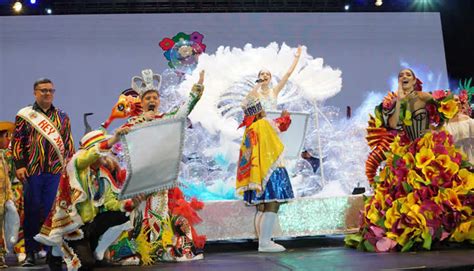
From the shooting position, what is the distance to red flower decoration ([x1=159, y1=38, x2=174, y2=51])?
754 cm

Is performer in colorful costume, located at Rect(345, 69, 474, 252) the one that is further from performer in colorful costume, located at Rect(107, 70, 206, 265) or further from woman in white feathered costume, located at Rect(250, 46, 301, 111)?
performer in colorful costume, located at Rect(107, 70, 206, 265)

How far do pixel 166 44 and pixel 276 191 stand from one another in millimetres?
4290

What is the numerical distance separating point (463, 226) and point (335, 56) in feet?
15.3

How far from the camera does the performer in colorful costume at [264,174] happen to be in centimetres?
388

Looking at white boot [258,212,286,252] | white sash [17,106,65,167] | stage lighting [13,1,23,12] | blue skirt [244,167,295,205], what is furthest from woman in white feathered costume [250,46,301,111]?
stage lighting [13,1,23,12]

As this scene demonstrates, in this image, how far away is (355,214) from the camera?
459 cm

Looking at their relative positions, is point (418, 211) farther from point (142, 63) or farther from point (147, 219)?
point (142, 63)

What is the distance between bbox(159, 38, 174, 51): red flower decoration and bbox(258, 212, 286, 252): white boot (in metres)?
4.21

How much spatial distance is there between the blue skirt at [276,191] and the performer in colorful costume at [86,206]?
3.49ft

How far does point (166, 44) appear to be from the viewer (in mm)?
7582

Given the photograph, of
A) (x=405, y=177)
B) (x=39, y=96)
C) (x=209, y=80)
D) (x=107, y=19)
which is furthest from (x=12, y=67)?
(x=405, y=177)


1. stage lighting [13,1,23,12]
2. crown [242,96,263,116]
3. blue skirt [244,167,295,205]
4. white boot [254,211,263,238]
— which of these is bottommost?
white boot [254,211,263,238]

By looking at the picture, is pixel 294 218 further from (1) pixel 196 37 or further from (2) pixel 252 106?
(1) pixel 196 37

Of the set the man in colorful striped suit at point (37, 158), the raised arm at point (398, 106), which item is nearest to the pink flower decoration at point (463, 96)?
the raised arm at point (398, 106)
